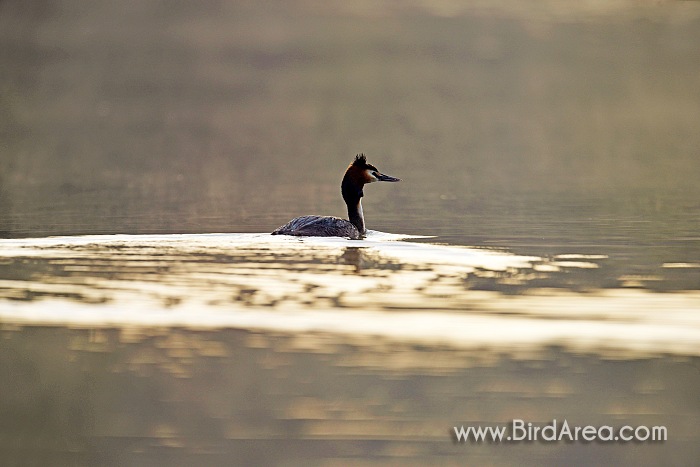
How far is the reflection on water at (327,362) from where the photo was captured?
8.10m

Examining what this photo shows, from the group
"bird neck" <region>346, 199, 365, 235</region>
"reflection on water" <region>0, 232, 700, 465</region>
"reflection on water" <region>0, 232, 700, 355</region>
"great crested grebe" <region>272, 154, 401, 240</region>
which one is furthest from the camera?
"bird neck" <region>346, 199, 365, 235</region>

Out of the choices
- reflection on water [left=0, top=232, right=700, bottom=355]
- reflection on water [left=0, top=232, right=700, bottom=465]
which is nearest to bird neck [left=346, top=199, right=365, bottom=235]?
reflection on water [left=0, top=232, right=700, bottom=355]

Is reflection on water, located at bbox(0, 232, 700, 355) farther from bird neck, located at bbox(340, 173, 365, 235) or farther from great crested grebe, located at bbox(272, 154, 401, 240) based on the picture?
bird neck, located at bbox(340, 173, 365, 235)

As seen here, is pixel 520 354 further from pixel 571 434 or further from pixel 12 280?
pixel 12 280

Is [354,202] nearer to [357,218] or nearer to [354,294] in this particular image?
[357,218]

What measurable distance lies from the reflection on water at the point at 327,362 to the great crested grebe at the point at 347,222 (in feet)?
9.81

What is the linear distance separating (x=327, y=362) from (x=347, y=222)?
8434 millimetres

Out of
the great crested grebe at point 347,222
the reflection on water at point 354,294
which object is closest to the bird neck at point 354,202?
the great crested grebe at point 347,222

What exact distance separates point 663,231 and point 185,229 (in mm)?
6513

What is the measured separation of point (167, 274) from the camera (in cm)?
1377

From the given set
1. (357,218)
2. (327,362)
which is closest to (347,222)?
(357,218)

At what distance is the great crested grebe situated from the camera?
17.5m

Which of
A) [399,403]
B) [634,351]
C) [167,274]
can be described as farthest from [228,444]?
[167,274]

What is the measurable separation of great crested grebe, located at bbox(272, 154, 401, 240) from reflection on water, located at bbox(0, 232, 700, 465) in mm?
2990
